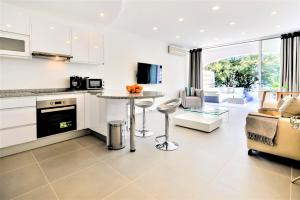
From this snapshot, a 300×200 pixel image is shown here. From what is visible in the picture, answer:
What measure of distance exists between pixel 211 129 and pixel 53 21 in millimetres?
3836

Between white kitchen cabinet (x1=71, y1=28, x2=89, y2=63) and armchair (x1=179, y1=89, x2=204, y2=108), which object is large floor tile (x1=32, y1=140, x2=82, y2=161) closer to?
white kitchen cabinet (x1=71, y1=28, x2=89, y2=63)

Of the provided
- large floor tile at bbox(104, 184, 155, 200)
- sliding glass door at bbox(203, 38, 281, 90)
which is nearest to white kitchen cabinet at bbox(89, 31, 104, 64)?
large floor tile at bbox(104, 184, 155, 200)

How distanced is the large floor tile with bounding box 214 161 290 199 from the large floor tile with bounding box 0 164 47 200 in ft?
6.53

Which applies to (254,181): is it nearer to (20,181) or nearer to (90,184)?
(90,184)

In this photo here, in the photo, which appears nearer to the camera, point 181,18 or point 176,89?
point 181,18

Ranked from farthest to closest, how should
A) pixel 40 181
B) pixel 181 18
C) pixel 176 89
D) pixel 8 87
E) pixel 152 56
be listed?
1. pixel 176 89
2. pixel 152 56
3. pixel 181 18
4. pixel 8 87
5. pixel 40 181

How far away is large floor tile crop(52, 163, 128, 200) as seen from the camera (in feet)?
5.25

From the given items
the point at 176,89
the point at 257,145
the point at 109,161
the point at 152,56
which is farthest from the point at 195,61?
the point at 109,161

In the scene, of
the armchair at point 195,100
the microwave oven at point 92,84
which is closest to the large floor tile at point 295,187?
the microwave oven at point 92,84

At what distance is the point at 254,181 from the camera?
1.80 metres

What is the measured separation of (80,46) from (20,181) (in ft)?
8.70

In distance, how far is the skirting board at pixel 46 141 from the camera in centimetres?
247

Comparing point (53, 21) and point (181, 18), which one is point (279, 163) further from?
point (53, 21)

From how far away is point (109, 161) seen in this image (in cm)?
226
